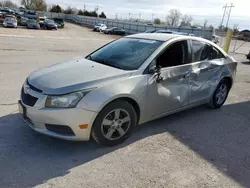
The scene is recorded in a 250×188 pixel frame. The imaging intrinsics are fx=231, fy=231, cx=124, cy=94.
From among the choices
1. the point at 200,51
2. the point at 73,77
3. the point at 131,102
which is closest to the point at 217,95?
the point at 200,51

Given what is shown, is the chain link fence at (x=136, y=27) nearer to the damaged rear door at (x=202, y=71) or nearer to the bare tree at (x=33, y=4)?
the bare tree at (x=33, y=4)

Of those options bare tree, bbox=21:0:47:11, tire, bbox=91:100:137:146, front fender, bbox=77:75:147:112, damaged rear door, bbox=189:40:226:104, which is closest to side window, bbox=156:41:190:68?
damaged rear door, bbox=189:40:226:104

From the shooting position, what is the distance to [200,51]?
4434 millimetres

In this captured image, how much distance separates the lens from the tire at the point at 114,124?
3.12 meters

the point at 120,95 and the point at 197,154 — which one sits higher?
the point at 120,95

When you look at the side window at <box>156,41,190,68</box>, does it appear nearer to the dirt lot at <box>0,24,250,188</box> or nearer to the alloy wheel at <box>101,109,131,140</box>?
the alloy wheel at <box>101,109,131,140</box>

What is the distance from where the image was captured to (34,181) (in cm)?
258

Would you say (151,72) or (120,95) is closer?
(120,95)

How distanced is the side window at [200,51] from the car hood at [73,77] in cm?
162

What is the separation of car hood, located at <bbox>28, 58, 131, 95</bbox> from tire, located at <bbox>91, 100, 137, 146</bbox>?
0.38 meters

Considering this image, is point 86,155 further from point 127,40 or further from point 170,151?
point 127,40

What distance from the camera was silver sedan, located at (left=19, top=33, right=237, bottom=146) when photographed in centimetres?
294

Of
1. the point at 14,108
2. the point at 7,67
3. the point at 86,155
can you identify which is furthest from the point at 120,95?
the point at 7,67

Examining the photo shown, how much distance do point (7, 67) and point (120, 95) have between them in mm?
5934
